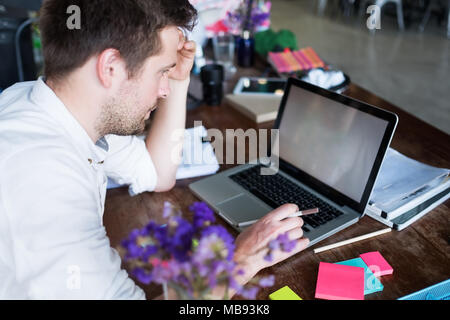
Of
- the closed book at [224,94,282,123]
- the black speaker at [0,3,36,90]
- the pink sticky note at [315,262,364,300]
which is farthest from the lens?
the black speaker at [0,3,36,90]

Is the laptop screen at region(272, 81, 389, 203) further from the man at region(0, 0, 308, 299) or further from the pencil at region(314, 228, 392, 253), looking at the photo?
the man at region(0, 0, 308, 299)

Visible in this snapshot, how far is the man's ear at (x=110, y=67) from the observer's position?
84 cm

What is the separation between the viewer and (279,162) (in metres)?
1.26

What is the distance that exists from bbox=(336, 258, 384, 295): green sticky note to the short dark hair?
631mm

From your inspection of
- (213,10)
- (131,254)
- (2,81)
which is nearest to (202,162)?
(131,254)

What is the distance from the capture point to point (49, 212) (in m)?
0.72

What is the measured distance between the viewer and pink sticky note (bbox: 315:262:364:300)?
83cm

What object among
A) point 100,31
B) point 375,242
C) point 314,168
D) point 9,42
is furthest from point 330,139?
point 9,42

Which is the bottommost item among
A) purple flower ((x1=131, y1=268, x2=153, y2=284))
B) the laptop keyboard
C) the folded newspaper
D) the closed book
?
the laptop keyboard

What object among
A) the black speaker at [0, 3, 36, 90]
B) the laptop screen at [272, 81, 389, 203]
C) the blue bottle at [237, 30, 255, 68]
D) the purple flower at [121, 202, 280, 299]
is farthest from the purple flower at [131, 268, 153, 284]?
the black speaker at [0, 3, 36, 90]

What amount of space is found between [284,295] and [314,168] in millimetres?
437

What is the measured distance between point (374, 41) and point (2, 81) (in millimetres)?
4468

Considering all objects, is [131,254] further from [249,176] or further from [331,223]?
[249,176]

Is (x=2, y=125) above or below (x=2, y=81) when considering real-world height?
above
